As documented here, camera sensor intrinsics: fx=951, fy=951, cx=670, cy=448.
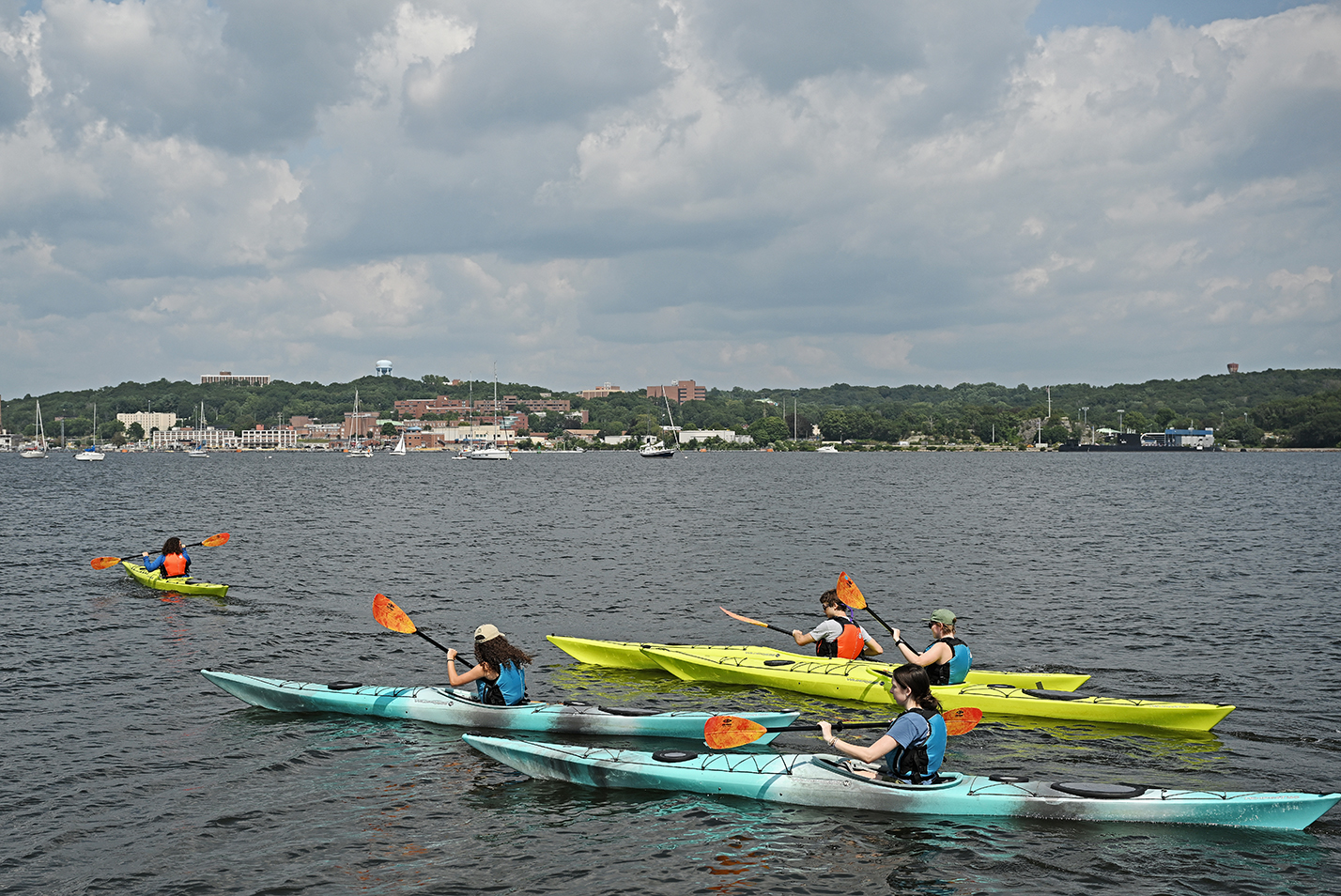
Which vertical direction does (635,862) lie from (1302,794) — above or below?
below

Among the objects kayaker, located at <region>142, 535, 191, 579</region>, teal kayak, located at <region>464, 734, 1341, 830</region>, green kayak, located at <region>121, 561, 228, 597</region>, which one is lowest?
teal kayak, located at <region>464, 734, 1341, 830</region>

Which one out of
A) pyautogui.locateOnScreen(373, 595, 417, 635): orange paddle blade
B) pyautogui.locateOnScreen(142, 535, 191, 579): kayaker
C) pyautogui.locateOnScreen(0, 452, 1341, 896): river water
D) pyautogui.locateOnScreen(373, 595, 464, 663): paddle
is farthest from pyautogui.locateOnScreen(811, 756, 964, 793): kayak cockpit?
pyautogui.locateOnScreen(142, 535, 191, 579): kayaker

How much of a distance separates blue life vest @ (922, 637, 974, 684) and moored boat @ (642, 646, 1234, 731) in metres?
0.11

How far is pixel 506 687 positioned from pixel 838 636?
543 centimetres

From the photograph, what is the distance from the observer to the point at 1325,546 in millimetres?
36594

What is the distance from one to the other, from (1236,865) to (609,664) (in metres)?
10.4

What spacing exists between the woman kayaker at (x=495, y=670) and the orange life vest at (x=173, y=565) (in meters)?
14.0

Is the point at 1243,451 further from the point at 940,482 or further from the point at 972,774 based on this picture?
the point at 972,774

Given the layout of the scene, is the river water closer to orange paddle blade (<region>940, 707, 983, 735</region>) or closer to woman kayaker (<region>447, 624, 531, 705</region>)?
woman kayaker (<region>447, 624, 531, 705</region>)

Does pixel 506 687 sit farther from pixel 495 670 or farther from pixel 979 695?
pixel 979 695

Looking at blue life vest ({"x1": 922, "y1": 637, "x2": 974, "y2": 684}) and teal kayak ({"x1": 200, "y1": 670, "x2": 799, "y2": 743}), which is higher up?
blue life vest ({"x1": 922, "y1": 637, "x2": 974, "y2": 684})

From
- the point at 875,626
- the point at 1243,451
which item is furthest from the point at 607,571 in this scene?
the point at 1243,451

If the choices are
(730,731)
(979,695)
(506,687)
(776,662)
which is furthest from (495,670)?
(979,695)

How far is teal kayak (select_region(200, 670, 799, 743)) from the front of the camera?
40.8 feet
